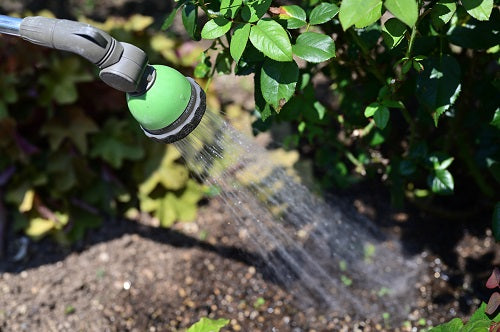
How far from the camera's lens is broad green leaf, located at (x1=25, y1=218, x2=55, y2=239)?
247cm

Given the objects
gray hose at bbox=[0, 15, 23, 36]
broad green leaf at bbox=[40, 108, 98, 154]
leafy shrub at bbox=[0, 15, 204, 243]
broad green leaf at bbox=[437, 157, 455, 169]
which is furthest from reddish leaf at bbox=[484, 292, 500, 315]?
broad green leaf at bbox=[40, 108, 98, 154]

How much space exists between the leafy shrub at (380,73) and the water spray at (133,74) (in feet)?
0.47

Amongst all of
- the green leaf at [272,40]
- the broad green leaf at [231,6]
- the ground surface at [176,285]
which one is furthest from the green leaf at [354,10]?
the ground surface at [176,285]

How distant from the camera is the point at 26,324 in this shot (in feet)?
7.32

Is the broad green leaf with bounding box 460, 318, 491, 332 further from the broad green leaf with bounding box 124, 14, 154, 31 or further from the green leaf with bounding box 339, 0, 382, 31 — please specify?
the broad green leaf with bounding box 124, 14, 154, 31

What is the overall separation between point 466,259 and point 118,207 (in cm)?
143

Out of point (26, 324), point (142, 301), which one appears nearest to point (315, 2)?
point (142, 301)

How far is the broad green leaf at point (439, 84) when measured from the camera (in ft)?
4.91

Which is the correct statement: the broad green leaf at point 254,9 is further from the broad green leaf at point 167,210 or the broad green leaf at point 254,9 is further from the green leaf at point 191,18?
the broad green leaf at point 167,210

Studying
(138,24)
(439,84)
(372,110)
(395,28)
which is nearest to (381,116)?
(372,110)

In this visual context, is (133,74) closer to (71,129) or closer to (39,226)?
(71,129)

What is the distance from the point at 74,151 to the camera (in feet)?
8.29

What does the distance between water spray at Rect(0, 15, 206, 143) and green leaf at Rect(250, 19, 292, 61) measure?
0.17 m

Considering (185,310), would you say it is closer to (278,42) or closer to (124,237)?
(124,237)
